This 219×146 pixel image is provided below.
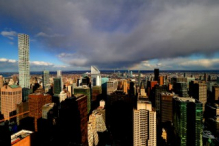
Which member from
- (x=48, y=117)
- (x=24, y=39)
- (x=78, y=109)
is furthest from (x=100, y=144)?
(x=24, y=39)

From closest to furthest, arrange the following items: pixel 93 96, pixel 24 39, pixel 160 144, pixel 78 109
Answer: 1. pixel 78 109
2. pixel 160 144
3. pixel 93 96
4. pixel 24 39

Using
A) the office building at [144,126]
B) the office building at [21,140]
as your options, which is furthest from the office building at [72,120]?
the office building at [21,140]

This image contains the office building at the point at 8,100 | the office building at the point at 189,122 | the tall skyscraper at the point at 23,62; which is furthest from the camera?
the tall skyscraper at the point at 23,62

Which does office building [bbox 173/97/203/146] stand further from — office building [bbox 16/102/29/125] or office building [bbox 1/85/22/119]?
office building [bbox 1/85/22/119]

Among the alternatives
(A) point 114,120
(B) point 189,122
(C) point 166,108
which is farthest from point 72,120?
(C) point 166,108

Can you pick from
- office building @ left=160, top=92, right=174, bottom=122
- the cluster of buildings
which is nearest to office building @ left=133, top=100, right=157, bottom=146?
the cluster of buildings

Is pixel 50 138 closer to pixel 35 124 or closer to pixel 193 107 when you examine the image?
pixel 35 124

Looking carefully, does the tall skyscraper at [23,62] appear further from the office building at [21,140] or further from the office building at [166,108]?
the office building at [166,108]
